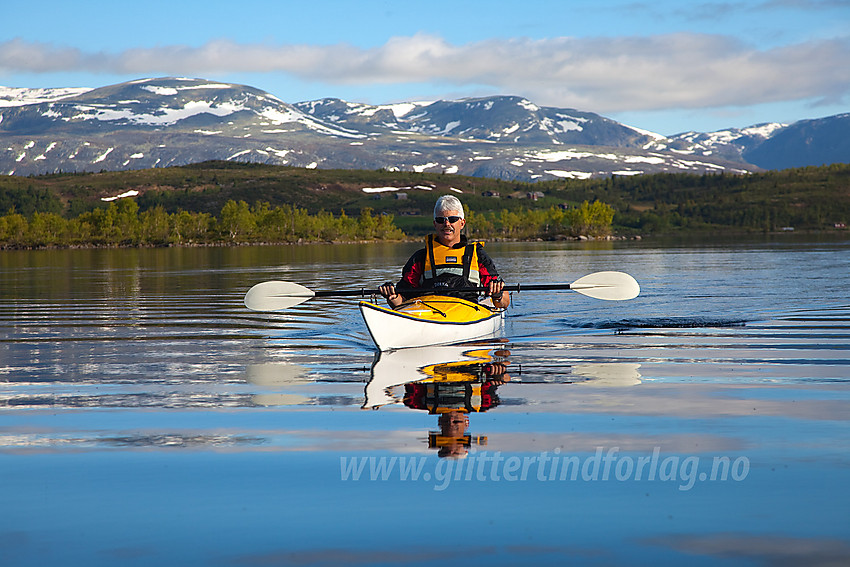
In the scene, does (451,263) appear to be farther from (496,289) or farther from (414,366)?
(414,366)

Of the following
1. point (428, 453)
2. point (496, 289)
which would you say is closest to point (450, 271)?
point (496, 289)

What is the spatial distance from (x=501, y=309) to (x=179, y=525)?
44.2 ft

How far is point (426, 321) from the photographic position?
16609mm

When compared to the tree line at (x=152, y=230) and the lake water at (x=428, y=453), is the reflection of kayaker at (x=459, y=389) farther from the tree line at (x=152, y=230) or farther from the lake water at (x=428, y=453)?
the tree line at (x=152, y=230)

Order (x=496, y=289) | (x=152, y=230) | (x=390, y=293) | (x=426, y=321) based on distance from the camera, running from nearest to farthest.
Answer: (x=426, y=321)
(x=390, y=293)
(x=496, y=289)
(x=152, y=230)

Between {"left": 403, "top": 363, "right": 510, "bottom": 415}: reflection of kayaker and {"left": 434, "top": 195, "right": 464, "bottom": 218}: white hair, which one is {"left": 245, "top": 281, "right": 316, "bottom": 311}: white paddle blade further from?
{"left": 403, "top": 363, "right": 510, "bottom": 415}: reflection of kayaker

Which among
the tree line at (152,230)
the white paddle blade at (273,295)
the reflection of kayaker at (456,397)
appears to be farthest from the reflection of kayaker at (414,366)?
the tree line at (152,230)

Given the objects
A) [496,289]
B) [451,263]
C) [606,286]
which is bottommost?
[606,286]

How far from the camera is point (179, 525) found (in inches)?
247

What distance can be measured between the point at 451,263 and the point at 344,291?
2.31 m

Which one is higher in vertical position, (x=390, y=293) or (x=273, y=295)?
(x=390, y=293)

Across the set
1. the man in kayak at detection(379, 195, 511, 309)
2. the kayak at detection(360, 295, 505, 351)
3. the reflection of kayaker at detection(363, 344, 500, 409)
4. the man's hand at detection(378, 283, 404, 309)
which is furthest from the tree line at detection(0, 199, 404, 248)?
the reflection of kayaker at detection(363, 344, 500, 409)

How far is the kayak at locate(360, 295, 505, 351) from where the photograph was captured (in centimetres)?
1598

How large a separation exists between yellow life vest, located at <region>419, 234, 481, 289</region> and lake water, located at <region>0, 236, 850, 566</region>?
140 centimetres
